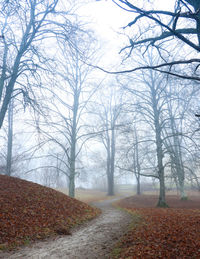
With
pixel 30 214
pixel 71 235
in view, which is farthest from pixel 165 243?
pixel 30 214

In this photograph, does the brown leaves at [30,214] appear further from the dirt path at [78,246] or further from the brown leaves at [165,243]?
the brown leaves at [165,243]

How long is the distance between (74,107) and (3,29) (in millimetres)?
8463

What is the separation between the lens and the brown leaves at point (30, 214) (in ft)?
18.2

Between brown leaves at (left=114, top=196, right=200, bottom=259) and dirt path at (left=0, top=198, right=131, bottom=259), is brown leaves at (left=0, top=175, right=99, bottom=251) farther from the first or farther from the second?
brown leaves at (left=114, top=196, right=200, bottom=259)

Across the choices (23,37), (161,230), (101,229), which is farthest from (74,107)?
(161,230)

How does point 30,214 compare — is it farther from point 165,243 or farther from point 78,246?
point 165,243

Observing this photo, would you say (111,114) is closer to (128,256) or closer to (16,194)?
(16,194)

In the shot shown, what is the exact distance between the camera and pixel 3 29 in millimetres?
8156

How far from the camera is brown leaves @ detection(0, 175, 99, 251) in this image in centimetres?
553

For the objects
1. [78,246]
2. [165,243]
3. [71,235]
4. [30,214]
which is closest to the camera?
[165,243]

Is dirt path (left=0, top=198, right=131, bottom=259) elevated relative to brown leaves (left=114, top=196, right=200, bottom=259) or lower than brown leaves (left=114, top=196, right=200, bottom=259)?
lower

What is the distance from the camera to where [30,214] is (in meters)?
6.79

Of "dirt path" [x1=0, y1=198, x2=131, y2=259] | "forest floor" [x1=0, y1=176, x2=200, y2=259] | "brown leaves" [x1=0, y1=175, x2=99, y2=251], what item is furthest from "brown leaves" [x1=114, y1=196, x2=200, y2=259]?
"brown leaves" [x1=0, y1=175, x2=99, y2=251]

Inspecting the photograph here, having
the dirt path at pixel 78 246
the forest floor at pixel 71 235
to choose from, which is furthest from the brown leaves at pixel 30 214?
the dirt path at pixel 78 246
